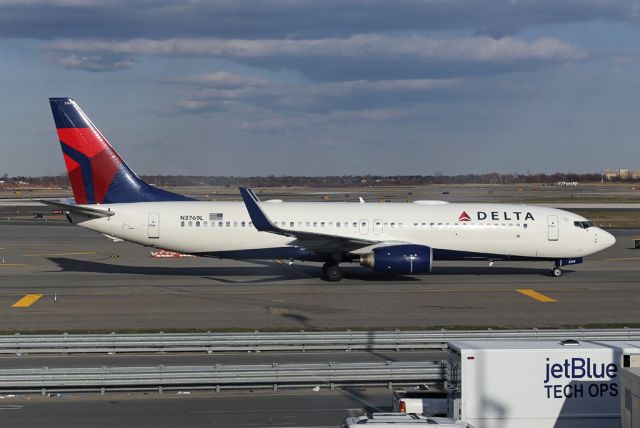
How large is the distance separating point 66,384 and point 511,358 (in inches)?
402

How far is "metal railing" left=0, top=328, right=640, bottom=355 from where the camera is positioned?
2317 centimetres

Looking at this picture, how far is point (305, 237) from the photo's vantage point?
1505 inches

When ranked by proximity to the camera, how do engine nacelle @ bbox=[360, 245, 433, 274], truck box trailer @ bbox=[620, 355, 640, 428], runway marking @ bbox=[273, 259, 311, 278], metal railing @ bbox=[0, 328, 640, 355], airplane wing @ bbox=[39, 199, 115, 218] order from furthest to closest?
1. runway marking @ bbox=[273, 259, 311, 278]
2. airplane wing @ bbox=[39, 199, 115, 218]
3. engine nacelle @ bbox=[360, 245, 433, 274]
4. metal railing @ bbox=[0, 328, 640, 355]
5. truck box trailer @ bbox=[620, 355, 640, 428]

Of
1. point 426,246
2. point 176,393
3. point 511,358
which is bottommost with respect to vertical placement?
point 176,393

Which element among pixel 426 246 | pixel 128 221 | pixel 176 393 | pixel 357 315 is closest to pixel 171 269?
pixel 128 221

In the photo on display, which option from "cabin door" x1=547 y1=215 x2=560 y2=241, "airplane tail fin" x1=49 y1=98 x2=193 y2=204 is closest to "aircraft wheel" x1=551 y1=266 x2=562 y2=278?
"cabin door" x1=547 y1=215 x2=560 y2=241

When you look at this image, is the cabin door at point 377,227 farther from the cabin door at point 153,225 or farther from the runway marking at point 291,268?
the cabin door at point 153,225

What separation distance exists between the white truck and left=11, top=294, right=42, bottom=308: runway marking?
21.2 m

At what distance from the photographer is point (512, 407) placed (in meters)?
15.7

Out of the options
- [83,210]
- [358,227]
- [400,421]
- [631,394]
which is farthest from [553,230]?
[400,421]

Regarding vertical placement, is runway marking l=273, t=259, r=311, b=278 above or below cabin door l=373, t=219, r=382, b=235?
below

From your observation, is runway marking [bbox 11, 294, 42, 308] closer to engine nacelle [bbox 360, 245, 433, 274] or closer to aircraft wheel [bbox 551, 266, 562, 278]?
engine nacelle [bbox 360, 245, 433, 274]

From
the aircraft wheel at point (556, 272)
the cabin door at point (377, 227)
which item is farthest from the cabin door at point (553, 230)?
the cabin door at point (377, 227)

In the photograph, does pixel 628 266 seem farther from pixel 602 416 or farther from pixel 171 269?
pixel 602 416
